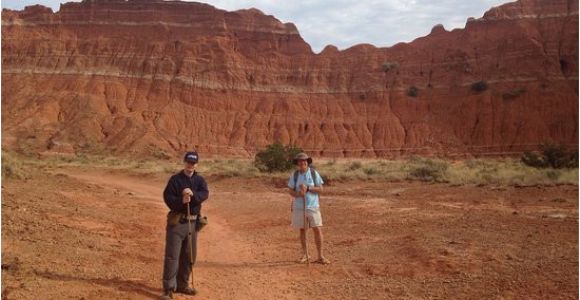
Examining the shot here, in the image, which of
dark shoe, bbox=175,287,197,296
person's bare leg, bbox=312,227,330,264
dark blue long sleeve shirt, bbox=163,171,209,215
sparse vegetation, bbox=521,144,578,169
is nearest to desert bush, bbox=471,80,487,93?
sparse vegetation, bbox=521,144,578,169

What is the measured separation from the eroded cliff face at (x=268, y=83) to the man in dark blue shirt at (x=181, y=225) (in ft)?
168

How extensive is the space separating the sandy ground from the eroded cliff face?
45427 mm

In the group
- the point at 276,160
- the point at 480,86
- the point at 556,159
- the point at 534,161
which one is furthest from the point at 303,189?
the point at 480,86

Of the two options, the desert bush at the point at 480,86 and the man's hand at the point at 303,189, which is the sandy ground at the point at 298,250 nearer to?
the man's hand at the point at 303,189

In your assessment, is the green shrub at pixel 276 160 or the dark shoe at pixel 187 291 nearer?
the dark shoe at pixel 187 291

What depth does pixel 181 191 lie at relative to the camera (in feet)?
19.9

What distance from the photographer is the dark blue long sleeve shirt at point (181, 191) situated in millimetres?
6074

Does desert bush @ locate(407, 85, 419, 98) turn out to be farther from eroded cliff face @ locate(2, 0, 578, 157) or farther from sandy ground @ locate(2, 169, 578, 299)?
sandy ground @ locate(2, 169, 578, 299)

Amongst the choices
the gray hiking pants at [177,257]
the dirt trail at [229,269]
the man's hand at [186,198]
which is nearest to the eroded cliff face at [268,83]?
the dirt trail at [229,269]

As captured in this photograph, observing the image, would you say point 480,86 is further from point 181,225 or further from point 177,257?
point 177,257

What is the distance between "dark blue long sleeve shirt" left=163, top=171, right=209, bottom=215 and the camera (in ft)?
19.9

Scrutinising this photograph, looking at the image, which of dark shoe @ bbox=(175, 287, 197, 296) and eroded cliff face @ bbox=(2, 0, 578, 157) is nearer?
dark shoe @ bbox=(175, 287, 197, 296)

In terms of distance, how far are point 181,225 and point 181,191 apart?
41 centimetres

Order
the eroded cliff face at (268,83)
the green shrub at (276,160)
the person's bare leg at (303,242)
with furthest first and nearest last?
1. the eroded cliff face at (268,83)
2. the green shrub at (276,160)
3. the person's bare leg at (303,242)
